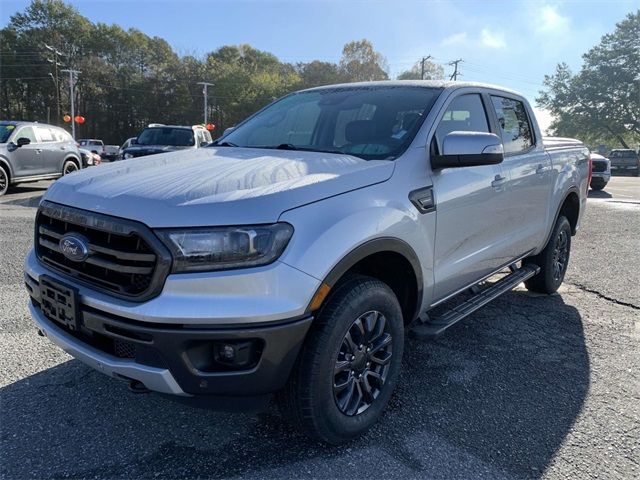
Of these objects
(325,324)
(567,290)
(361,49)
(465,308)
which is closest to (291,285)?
(325,324)

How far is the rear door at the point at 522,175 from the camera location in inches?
151

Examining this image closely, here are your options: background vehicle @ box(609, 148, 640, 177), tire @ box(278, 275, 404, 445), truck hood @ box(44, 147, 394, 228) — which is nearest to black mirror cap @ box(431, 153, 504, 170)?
truck hood @ box(44, 147, 394, 228)

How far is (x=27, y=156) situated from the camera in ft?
39.2

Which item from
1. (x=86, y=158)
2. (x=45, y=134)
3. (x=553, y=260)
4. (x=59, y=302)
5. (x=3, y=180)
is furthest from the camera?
(x=86, y=158)

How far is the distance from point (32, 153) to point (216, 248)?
12.2 metres

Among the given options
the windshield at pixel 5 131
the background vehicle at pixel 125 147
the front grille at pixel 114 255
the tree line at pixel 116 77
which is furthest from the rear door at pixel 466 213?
the tree line at pixel 116 77

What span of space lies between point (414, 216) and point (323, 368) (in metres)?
0.98

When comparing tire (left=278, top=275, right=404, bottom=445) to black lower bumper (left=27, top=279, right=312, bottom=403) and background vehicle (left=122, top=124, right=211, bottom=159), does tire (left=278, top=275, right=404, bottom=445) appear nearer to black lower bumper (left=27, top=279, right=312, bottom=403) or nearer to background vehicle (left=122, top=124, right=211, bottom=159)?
black lower bumper (left=27, top=279, right=312, bottom=403)

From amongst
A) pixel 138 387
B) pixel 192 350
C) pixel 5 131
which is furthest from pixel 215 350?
pixel 5 131

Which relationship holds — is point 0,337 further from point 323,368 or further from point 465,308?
point 465,308

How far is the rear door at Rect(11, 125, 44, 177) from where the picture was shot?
11.7 meters

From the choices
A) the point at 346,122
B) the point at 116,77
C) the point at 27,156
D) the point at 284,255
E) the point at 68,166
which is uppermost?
the point at 116,77

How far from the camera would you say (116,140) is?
62.8m

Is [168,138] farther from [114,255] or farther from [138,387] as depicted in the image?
[138,387]
